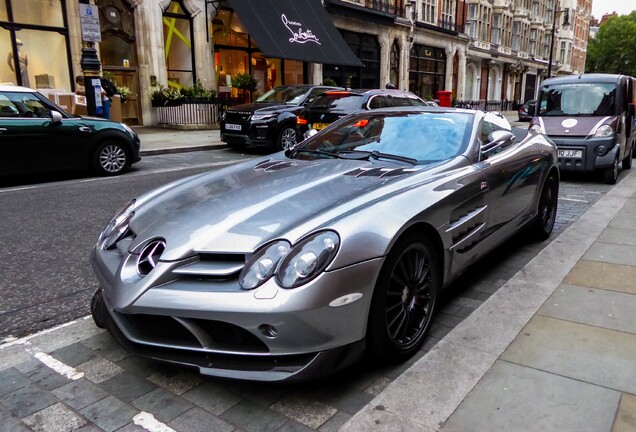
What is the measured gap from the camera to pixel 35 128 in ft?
27.4

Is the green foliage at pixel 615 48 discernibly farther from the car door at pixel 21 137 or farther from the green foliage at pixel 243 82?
the car door at pixel 21 137

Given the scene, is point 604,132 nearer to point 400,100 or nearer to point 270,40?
point 400,100

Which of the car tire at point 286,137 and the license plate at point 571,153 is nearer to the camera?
the license plate at point 571,153

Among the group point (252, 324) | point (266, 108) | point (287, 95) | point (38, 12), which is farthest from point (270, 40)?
point (252, 324)

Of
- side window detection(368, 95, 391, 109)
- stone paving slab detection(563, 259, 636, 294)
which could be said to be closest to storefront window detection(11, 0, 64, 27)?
side window detection(368, 95, 391, 109)

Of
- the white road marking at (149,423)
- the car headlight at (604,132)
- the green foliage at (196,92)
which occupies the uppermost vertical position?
the green foliage at (196,92)

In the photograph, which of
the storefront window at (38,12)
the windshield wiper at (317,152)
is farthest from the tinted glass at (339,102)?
the storefront window at (38,12)

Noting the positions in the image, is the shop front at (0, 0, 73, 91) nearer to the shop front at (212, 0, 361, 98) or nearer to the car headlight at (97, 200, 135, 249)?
the shop front at (212, 0, 361, 98)

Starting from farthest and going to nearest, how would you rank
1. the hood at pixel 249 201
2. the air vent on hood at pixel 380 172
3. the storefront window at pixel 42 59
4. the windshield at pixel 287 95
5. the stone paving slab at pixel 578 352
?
the storefront window at pixel 42 59 < the windshield at pixel 287 95 < the air vent on hood at pixel 380 172 < the stone paving slab at pixel 578 352 < the hood at pixel 249 201

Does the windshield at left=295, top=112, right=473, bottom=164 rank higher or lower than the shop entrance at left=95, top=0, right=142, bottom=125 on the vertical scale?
lower

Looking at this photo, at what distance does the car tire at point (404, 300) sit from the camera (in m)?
2.54

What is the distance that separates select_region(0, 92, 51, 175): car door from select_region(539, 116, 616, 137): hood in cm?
868

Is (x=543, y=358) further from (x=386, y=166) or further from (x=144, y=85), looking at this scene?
(x=144, y=85)

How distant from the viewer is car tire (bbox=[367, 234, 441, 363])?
99.9 inches
